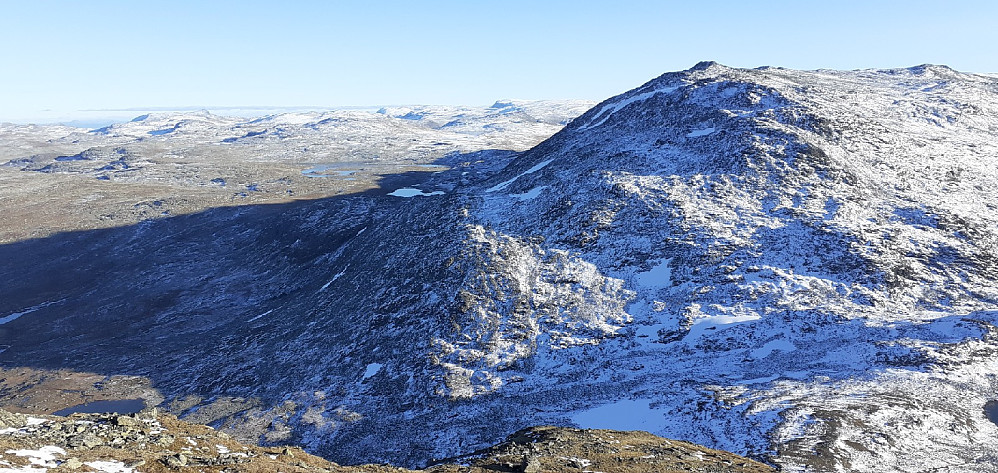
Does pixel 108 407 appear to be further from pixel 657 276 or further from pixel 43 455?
pixel 657 276

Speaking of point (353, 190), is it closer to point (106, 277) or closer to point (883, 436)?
point (106, 277)

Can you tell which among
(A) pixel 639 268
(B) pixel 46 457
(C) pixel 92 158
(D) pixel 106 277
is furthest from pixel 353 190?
(C) pixel 92 158

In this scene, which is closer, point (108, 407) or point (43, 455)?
point (43, 455)

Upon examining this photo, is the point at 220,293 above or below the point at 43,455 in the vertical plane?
below

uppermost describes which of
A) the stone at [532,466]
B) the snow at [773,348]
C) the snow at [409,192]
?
the snow at [409,192]

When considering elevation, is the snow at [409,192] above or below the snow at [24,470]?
above

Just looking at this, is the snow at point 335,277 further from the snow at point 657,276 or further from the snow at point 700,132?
the snow at point 700,132

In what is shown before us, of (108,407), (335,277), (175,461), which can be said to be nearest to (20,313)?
(108,407)

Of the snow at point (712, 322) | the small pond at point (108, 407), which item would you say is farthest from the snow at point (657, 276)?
the small pond at point (108, 407)
